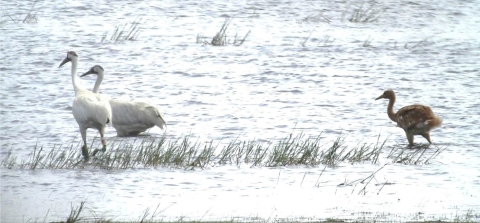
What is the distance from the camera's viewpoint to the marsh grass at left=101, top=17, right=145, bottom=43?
2598cm

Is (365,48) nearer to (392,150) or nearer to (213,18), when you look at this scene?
(213,18)

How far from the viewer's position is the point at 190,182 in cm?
1109

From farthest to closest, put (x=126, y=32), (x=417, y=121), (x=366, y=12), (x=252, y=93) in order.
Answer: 1. (x=366, y=12)
2. (x=126, y=32)
3. (x=252, y=93)
4. (x=417, y=121)

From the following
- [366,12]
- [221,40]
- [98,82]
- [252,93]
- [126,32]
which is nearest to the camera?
[98,82]

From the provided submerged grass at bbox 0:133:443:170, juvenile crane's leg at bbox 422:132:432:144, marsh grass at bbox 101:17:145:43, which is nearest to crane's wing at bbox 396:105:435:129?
juvenile crane's leg at bbox 422:132:432:144

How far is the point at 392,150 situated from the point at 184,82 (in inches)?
358

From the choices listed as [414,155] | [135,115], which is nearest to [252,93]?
[135,115]

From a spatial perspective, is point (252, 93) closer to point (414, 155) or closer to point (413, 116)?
point (413, 116)

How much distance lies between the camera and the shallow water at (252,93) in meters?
10.2

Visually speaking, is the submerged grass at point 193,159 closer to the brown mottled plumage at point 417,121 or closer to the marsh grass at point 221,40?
the brown mottled plumage at point 417,121

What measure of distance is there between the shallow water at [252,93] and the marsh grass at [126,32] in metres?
0.26

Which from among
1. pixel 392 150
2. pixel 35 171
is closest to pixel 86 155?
pixel 35 171

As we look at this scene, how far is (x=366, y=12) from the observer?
3011 cm

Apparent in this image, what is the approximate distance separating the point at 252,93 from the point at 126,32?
762 cm
